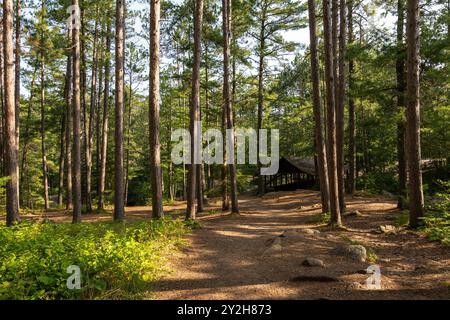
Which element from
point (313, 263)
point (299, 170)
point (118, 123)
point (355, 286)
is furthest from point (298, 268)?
point (299, 170)

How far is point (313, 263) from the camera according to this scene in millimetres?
6734

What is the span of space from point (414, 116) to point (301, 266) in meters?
6.20

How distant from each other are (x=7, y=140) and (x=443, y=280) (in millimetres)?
12890

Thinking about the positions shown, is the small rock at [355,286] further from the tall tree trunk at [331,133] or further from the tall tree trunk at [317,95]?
the tall tree trunk at [317,95]

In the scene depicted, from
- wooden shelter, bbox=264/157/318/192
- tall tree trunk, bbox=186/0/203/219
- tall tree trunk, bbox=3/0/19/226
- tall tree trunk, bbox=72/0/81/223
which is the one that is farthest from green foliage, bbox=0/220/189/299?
wooden shelter, bbox=264/157/318/192

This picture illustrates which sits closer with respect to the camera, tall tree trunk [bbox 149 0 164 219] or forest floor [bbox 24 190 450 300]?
forest floor [bbox 24 190 450 300]

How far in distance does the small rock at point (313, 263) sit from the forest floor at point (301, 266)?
0.08 metres

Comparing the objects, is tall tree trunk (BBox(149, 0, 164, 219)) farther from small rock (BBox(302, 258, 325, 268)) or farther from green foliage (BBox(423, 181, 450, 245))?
green foliage (BBox(423, 181, 450, 245))

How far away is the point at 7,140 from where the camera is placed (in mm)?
10680

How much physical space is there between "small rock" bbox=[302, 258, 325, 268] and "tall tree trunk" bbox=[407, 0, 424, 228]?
15.4 ft

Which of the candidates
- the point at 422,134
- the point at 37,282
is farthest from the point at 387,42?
the point at 37,282

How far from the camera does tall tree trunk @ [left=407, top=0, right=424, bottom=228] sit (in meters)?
9.48

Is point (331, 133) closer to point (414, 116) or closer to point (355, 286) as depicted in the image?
point (414, 116)

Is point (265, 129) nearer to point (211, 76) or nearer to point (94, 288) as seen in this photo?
point (211, 76)
